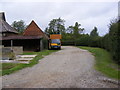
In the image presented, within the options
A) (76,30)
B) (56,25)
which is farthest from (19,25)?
(76,30)

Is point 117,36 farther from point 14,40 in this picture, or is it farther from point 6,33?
point 6,33

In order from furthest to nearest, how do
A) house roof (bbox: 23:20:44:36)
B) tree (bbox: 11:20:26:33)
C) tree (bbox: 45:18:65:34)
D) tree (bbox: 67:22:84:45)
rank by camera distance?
tree (bbox: 11:20:26:33)
tree (bbox: 45:18:65:34)
tree (bbox: 67:22:84:45)
house roof (bbox: 23:20:44:36)

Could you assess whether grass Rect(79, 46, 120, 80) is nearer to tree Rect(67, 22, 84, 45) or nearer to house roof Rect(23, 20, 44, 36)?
house roof Rect(23, 20, 44, 36)

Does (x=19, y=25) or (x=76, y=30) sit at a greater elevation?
(x=19, y=25)

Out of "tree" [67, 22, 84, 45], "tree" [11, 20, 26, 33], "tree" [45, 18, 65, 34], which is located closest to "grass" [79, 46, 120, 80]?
"tree" [67, 22, 84, 45]

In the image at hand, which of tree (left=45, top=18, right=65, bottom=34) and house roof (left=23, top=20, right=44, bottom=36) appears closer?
house roof (left=23, top=20, right=44, bottom=36)

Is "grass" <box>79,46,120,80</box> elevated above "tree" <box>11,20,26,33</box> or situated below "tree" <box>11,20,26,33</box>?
below

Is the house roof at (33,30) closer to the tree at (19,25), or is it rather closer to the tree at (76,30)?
the tree at (76,30)

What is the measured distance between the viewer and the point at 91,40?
35.2 metres

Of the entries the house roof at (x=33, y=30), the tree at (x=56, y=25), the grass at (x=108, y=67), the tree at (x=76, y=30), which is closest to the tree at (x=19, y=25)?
the tree at (x=56, y=25)

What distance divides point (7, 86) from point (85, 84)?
3.16 m

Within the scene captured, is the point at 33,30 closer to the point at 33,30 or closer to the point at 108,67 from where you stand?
the point at 33,30

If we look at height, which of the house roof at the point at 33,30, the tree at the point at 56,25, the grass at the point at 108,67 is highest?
the tree at the point at 56,25

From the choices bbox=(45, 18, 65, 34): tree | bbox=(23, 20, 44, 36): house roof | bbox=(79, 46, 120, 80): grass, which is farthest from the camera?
bbox=(45, 18, 65, 34): tree
